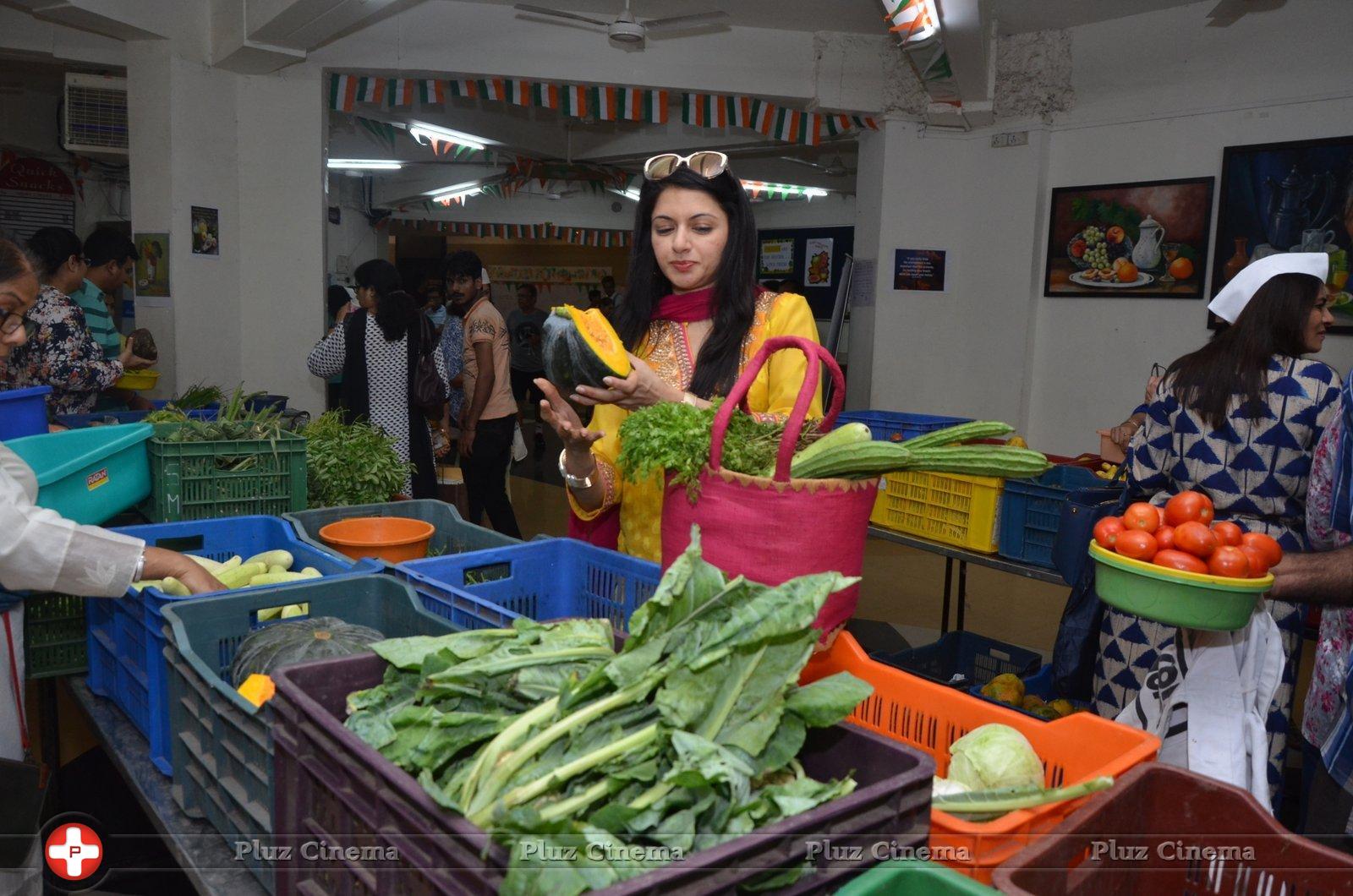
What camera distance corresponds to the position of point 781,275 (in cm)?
1507

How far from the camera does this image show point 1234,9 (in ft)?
19.1

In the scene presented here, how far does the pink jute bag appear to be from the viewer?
138cm

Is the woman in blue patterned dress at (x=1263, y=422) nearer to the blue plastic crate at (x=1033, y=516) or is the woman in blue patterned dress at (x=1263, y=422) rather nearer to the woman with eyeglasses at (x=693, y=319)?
the blue plastic crate at (x=1033, y=516)

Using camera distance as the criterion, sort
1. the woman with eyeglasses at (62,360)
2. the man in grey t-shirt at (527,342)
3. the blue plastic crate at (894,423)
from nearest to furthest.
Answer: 1. the woman with eyeglasses at (62,360)
2. the blue plastic crate at (894,423)
3. the man in grey t-shirt at (527,342)

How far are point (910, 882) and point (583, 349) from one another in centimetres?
113

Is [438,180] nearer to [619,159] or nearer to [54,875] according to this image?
[619,159]

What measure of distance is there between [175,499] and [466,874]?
87.3 inches

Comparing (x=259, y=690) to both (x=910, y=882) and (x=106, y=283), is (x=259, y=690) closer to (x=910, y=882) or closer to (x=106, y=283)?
(x=910, y=882)

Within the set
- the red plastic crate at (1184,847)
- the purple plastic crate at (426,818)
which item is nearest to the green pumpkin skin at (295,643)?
the purple plastic crate at (426,818)

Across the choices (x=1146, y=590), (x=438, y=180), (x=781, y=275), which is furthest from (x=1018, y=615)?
(x=438, y=180)

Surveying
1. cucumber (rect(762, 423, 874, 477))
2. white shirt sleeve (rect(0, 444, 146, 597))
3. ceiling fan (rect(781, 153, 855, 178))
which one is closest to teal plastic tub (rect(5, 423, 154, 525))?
white shirt sleeve (rect(0, 444, 146, 597))

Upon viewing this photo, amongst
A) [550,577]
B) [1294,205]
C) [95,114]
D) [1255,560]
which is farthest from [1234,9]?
[95,114]

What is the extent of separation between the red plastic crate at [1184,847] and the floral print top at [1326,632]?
1.12 meters

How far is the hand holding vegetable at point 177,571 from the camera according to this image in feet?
6.14
